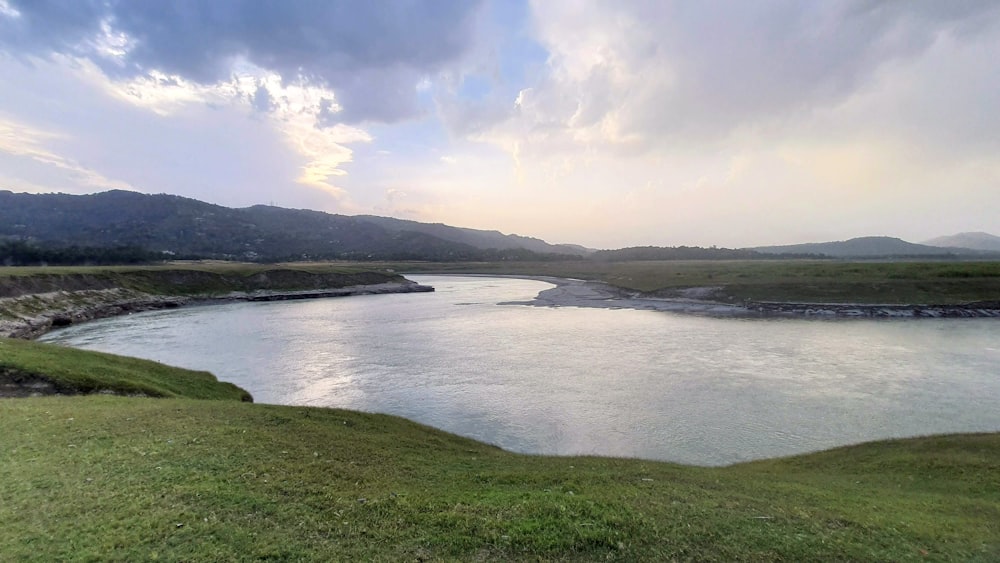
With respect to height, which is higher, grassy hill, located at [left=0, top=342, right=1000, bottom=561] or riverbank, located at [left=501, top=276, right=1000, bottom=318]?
grassy hill, located at [left=0, top=342, right=1000, bottom=561]

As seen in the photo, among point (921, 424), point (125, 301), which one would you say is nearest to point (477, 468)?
point (921, 424)

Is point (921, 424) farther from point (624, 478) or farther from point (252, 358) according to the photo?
point (252, 358)

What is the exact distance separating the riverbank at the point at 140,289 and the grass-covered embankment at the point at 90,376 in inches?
1002

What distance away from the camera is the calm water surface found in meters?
19.0

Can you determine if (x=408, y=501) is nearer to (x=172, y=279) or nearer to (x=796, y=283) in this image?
(x=796, y=283)

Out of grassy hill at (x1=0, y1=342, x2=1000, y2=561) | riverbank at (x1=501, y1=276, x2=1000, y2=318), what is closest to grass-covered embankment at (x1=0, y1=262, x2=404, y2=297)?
riverbank at (x1=501, y1=276, x2=1000, y2=318)

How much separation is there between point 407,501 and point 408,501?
2 centimetres

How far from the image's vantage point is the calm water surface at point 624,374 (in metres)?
19.0

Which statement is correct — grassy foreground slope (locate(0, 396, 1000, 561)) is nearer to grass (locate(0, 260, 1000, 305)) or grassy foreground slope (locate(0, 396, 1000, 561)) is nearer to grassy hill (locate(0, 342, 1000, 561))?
grassy hill (locate(0, 342, 1000, 561))

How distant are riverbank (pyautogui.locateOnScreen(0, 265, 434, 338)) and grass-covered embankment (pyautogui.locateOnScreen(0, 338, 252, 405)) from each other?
2545 centimetres

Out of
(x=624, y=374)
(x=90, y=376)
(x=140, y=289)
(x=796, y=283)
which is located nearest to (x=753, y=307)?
(x=796, y=283)

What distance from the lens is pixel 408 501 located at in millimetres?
9031

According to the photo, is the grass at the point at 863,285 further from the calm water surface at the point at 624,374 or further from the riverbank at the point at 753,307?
the calm water surface at the point at 624,374

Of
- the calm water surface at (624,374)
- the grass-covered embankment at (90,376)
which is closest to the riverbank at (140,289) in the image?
the calm water surface at (624,374)
